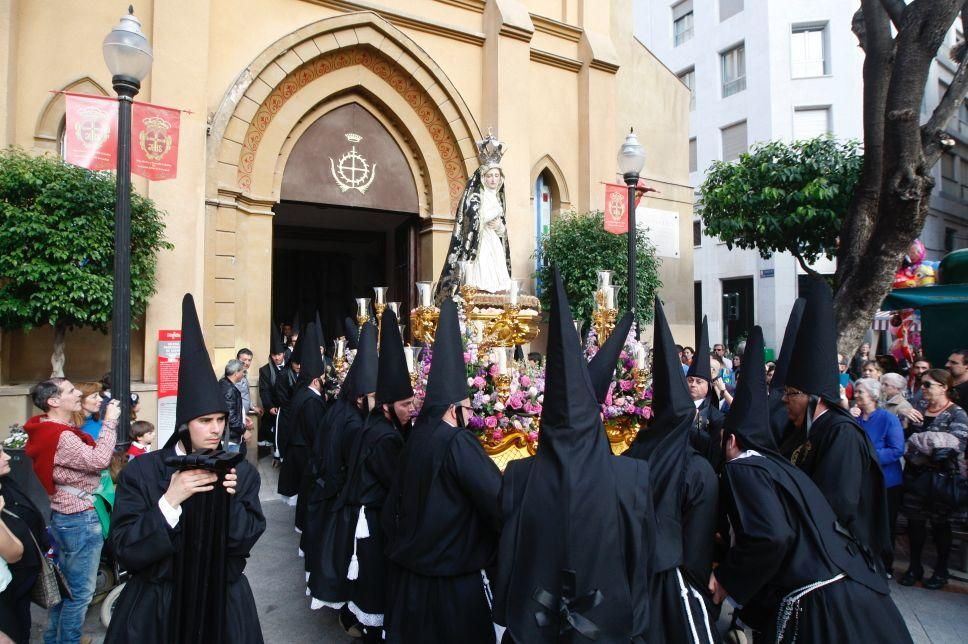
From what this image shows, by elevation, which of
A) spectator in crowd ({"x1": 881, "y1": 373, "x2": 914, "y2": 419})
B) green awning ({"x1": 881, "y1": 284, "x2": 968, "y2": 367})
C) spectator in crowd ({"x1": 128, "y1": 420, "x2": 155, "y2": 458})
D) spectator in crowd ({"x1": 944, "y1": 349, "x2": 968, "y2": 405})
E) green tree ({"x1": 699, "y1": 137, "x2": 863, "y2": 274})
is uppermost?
green tree ({"x1": 699, "y1": 137, "x2": 863, "y2": 274})

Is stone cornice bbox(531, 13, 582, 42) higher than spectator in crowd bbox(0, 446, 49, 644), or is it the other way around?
stone cornice bbox(531, 13, 582, 42)

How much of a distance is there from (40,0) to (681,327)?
14412mm

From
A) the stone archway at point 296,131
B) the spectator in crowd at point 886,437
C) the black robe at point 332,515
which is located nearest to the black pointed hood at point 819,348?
the spectator in crowd at point 886,437

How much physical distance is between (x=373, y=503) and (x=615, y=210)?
7.68 meters

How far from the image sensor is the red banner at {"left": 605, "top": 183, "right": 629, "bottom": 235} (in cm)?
1068

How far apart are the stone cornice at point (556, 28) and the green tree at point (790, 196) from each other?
15.6ft

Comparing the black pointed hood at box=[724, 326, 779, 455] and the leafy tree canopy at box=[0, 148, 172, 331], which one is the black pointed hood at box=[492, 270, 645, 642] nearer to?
the black pointed hood at box=[724, 326, 779, 455]

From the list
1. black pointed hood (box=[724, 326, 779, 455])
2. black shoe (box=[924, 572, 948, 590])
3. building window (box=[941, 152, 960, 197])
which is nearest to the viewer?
black pointed hood (box=[724, 326, 779, 455])

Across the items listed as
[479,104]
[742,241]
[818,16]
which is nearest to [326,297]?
[479,104]

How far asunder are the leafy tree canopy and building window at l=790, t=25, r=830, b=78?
2523cm

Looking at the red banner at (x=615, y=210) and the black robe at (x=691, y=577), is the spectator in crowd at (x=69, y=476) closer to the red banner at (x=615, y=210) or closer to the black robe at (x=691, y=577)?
the black robe at (x=691, y=577)

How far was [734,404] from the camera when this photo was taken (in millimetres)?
3500

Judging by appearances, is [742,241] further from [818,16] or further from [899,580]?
[818,16]

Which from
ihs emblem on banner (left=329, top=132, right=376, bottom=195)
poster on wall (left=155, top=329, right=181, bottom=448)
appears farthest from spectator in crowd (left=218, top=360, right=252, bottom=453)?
ihs emblem on banner (left=329, top=132, right=376, bottom=195)
